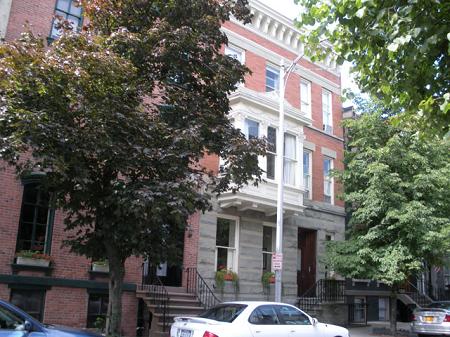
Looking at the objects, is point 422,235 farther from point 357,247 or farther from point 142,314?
point 142,314

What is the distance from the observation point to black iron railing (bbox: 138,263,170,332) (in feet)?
48.4

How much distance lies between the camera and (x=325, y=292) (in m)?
21.6

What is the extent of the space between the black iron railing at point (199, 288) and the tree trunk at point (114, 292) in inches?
278

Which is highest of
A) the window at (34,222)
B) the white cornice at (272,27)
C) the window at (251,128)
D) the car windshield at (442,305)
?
the white cornice at (272,27)

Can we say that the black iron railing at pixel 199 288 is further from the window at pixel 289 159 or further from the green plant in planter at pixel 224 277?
the window at pixel 289 159

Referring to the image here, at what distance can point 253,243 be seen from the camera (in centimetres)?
1994

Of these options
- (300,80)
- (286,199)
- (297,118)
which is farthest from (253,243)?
(300,80)

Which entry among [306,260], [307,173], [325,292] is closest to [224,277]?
[325,292]

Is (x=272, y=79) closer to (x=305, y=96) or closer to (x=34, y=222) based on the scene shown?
(x=305, y=96)

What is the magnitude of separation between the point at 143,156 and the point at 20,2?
341 inches

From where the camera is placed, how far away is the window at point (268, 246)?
2080 centimetres

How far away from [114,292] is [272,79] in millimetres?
14681

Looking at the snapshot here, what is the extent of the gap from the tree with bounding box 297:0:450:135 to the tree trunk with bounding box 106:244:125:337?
565 cm

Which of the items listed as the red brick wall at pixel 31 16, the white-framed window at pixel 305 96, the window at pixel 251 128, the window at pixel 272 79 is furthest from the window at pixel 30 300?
the white-framed window at pixel 305 96
